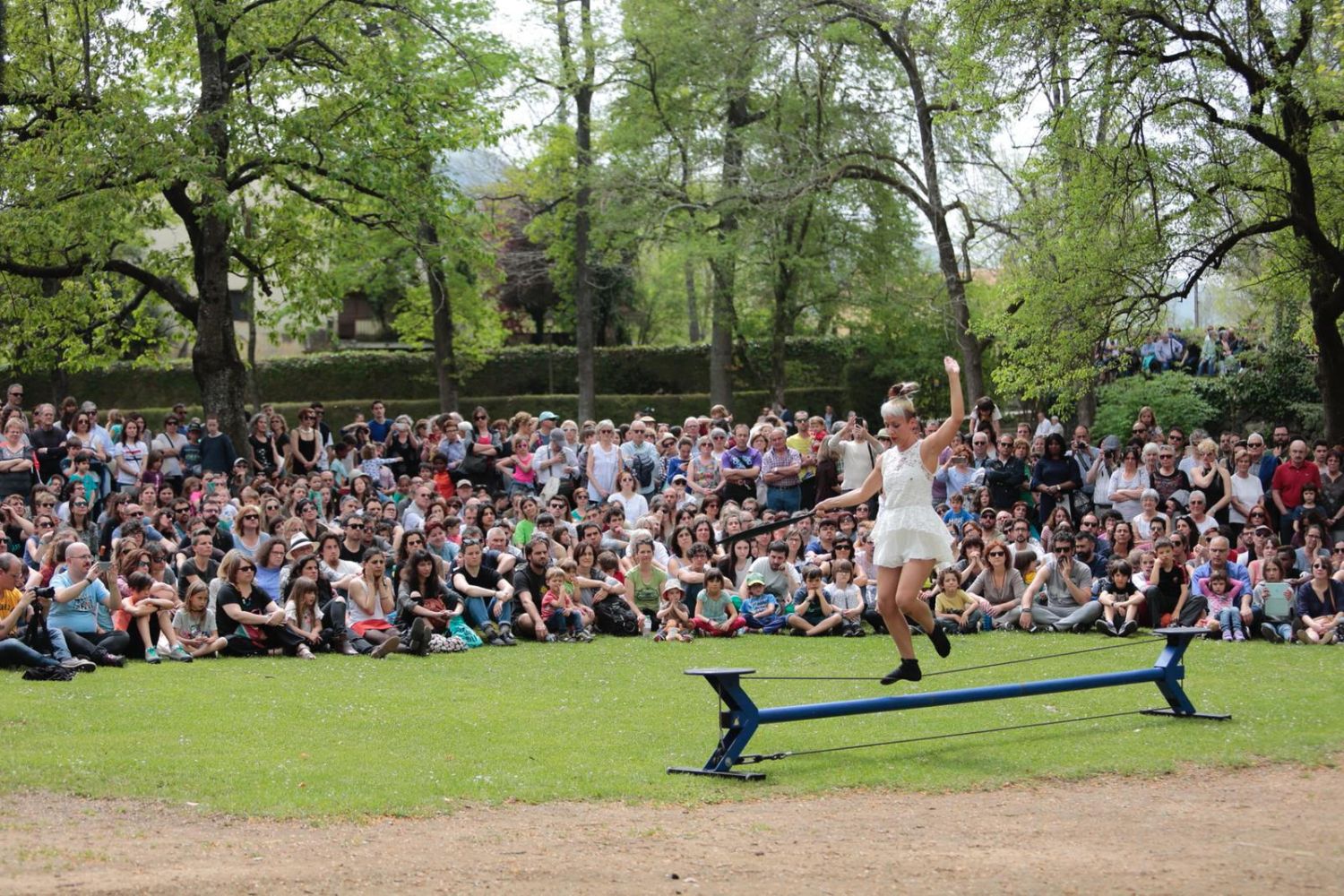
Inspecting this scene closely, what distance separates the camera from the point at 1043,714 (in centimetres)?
1077

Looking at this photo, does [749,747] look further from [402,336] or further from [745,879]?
[402,336]

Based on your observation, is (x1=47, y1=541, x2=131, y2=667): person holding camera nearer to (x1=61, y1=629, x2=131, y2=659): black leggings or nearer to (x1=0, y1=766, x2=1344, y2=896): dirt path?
(x1=61, y1=629, x2=131, y2=659): black leggings

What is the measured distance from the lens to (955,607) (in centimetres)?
1548

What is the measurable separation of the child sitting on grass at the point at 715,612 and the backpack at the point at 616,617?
2.13 feet

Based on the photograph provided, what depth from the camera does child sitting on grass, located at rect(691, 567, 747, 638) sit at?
1536 centimetres

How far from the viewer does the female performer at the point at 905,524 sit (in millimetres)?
8984

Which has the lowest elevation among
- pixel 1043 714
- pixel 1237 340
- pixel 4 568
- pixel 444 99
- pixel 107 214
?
pixel 1043 714

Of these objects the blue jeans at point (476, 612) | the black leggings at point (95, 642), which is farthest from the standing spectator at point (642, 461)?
the black leggings at point (95, 642)

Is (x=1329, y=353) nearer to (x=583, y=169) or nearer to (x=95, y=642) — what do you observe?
(x=583, y=169)

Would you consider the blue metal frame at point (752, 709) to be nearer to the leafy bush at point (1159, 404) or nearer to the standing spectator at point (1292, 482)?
the standing spectator at point (1292, 482)

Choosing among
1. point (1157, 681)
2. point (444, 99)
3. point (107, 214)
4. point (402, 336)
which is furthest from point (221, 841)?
point (402, 336)

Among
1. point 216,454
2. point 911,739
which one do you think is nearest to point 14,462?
point 216,454

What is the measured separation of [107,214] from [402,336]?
15.9 metres

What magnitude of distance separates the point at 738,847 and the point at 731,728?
68.1 inches
